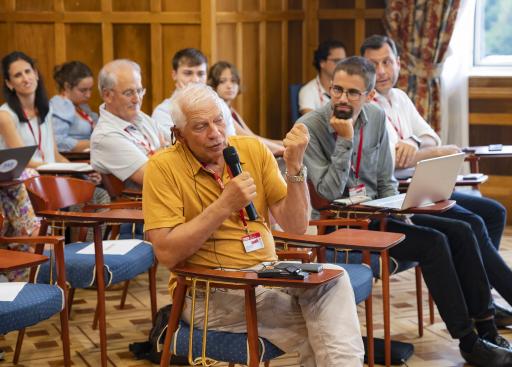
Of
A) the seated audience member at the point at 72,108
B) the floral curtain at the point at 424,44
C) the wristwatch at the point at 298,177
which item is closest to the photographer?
the wristwatch at the point at 298,177

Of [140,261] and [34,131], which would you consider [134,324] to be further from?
[34,131]

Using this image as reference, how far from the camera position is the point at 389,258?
3963 mm

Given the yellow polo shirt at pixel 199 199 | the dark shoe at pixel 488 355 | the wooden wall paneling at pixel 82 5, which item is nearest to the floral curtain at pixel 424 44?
the wooden wall paneling at pixel 82 5

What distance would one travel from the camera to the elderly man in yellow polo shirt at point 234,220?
2.88m

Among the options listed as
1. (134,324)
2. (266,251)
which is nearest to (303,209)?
(266,251)

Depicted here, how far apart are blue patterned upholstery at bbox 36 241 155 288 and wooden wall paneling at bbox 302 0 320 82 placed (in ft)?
12.8

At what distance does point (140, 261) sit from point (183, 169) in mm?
1084

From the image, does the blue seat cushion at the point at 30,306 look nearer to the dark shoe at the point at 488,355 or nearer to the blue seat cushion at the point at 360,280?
the blue seat cushion at the point at 360,280

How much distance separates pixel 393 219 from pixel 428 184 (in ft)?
1.18

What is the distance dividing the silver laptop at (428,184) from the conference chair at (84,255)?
1054 millimetres

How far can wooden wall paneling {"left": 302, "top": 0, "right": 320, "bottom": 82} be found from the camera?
7.59 meters

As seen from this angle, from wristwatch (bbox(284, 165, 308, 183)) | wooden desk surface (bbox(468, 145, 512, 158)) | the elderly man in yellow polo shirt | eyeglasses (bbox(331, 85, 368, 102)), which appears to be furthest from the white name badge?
wooden desk surface (bbox(468, 145, 512, 158))

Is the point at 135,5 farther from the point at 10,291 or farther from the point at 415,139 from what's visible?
Answer: the point at 10,291

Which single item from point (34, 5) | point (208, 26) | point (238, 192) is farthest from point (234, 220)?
point (34, 5)
